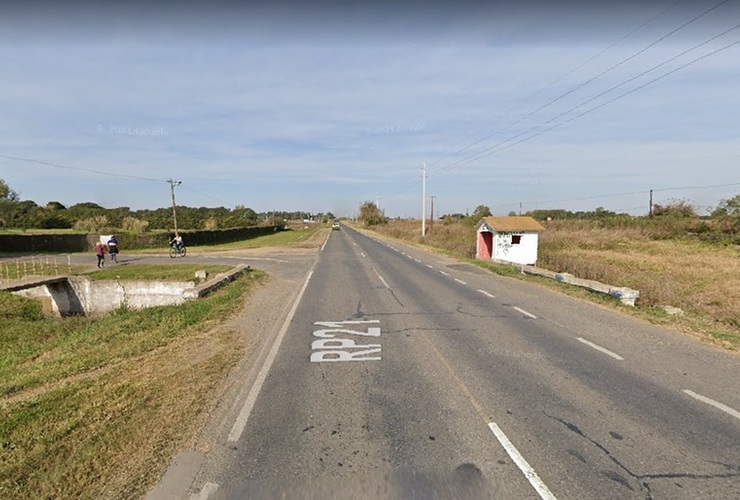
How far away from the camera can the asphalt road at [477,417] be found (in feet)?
9.86

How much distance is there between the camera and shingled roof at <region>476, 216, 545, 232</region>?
73.7 ft

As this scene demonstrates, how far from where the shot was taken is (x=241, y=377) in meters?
5.23

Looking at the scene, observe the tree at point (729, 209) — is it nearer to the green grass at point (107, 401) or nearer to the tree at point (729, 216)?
the tree at point (729, 216)

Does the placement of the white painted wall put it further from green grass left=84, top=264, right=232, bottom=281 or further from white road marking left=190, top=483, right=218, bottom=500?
white road marking left=190, top=483, right=218, bottom=500

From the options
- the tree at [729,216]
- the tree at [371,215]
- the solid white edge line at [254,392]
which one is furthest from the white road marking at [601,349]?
the tree at [371,215]

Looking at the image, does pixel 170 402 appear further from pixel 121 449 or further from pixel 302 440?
pixel 302 440

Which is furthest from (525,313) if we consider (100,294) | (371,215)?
(371,215)

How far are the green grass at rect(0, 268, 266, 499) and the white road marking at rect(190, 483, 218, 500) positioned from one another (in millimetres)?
453

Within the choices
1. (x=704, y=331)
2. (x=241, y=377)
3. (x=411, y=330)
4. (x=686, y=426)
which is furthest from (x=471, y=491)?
(x=704, y=331)

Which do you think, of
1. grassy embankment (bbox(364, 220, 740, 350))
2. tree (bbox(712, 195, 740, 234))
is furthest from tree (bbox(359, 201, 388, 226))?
tree (bbox(712, 195, 740, 234))

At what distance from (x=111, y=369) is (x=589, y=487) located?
6.47 meters

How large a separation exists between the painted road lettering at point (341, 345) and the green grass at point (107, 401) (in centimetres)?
144

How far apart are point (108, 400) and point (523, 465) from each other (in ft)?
15.8

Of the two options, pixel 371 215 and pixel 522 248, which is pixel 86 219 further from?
pixel 522 248
